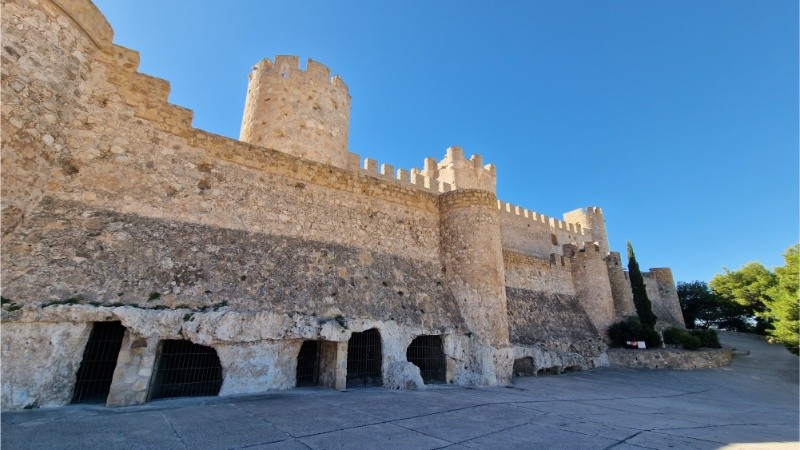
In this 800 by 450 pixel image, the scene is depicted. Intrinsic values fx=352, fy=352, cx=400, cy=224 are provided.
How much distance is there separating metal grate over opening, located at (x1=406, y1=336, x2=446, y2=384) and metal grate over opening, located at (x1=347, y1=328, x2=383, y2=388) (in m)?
1.00

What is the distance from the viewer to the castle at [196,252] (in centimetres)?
556

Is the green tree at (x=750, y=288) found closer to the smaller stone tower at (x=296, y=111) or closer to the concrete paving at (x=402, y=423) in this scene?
the concrete paving at (x=402, y=423)

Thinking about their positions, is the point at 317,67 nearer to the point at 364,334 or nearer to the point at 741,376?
the point at 364,334

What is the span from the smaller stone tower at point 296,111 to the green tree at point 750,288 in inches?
1498

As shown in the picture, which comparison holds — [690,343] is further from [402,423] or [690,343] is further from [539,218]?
[402,423]

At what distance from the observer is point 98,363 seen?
596 cm

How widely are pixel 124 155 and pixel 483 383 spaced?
32.4 ft

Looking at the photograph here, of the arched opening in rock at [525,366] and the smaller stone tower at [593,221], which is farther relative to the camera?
the smaller stone tower at [593,221]

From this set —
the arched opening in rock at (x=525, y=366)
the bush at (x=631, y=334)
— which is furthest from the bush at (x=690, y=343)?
the arched opening in rock at (x=525, y=366)

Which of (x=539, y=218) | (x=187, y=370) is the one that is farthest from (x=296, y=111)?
(x=539, y=218)

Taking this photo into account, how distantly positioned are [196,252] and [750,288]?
42.7 meters

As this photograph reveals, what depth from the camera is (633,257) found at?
24.5 m

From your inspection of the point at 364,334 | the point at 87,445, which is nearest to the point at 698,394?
the point at 364,334

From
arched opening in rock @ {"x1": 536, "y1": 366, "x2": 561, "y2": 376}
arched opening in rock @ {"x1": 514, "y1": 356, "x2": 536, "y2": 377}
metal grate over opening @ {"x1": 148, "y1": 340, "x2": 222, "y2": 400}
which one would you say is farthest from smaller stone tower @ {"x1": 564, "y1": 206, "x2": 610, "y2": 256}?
metal grate over opening @ {"x1": 148, "y1": 340, "x2": 222, "y2": 400}
